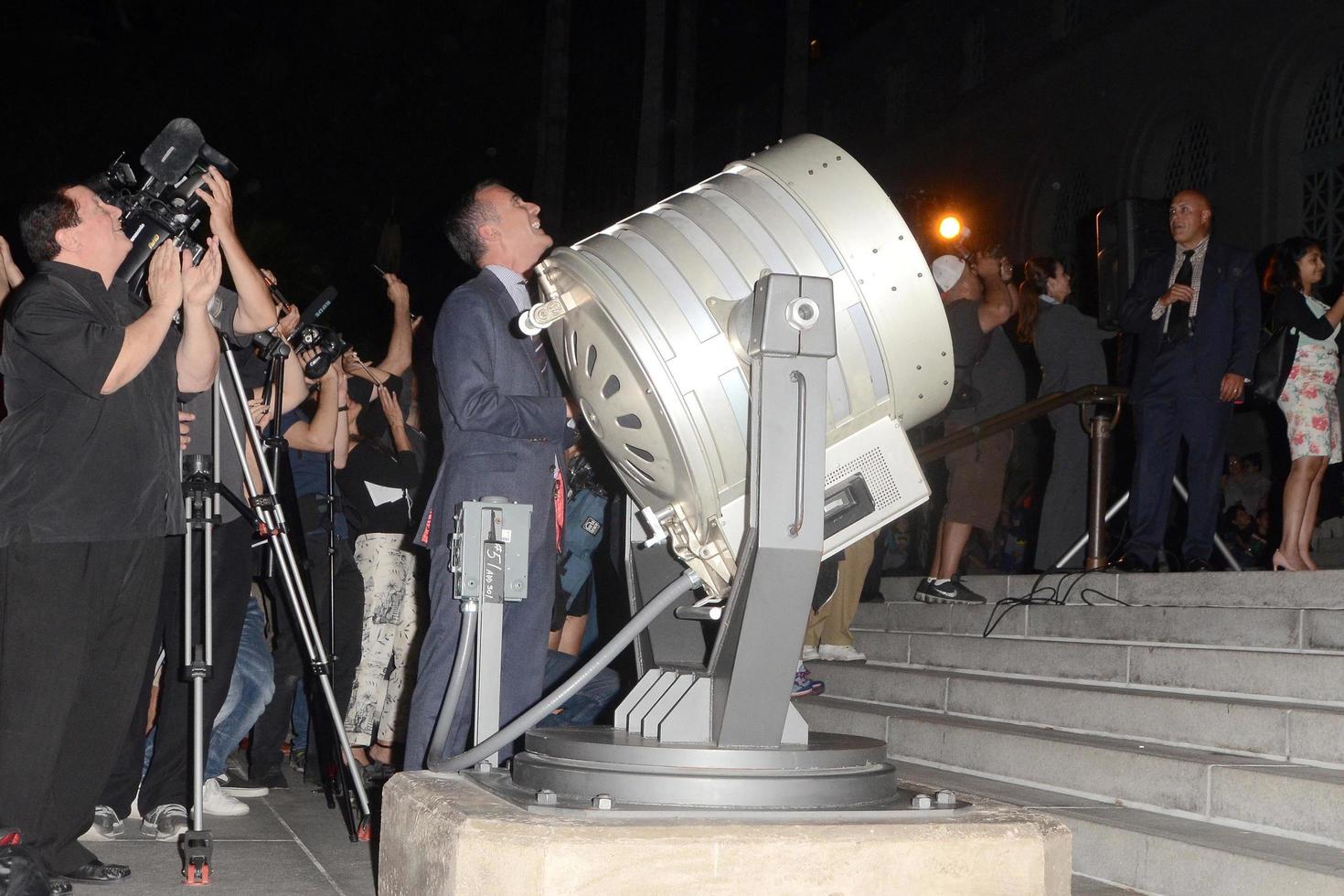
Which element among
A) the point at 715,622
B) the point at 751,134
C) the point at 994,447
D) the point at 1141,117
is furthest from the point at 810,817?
the point at 751,134

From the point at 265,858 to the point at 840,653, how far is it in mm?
3434

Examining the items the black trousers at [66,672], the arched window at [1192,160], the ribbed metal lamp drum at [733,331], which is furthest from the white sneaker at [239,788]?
the arched window at [1192,160]

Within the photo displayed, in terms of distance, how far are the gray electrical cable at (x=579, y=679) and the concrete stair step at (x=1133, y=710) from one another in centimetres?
215

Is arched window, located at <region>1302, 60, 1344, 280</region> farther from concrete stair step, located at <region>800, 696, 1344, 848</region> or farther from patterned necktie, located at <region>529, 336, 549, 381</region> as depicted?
patterned necktie, located at <region>529, 336, 549, 381</region>

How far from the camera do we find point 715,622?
8.93 feet

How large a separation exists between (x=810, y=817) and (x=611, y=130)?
15.0 meters

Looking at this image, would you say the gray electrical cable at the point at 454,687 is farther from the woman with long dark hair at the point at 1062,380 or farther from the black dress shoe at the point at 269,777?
the woman with long dark hair at the point at 1062,380

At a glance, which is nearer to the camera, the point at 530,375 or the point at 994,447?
the point at 530,375

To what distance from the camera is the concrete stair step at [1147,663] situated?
3.99 metres

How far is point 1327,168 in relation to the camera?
12.4 meters

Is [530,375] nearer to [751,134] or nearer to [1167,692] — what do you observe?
[1167,692]

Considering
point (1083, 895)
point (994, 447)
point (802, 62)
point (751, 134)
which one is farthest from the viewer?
point (751, 134)

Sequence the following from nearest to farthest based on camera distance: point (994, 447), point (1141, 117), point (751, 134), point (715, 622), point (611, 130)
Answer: point (715, 622), point (994, 447), point (1141, 117), point (611, 130), point (751, 134)

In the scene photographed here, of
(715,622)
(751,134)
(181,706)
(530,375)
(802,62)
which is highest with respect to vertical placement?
(751,134)
